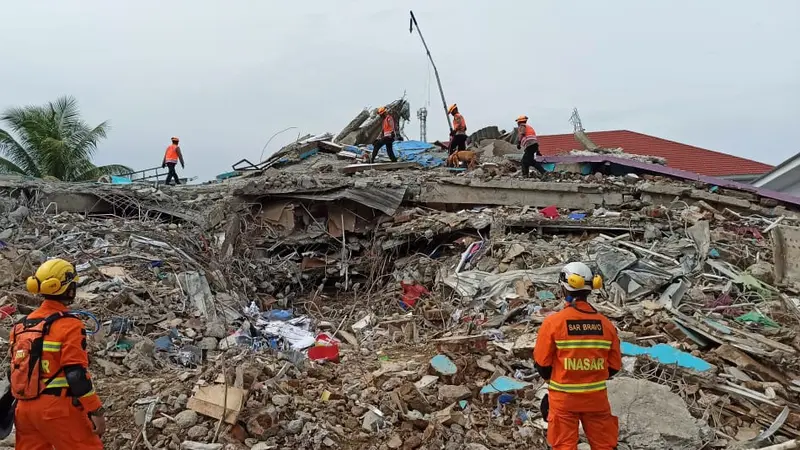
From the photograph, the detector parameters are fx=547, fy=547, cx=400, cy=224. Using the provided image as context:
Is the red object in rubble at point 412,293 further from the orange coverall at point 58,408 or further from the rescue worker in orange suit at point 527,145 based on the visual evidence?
the orange coverall at point 58,408

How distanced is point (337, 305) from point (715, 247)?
217 inches

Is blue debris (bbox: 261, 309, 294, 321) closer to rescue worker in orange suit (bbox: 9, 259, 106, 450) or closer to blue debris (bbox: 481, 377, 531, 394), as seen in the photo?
blue debris (bbox: 481, 377, 531, 394)

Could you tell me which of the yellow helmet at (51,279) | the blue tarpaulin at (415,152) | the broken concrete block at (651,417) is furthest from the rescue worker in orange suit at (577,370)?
the blue tarpaulin at (415,152)

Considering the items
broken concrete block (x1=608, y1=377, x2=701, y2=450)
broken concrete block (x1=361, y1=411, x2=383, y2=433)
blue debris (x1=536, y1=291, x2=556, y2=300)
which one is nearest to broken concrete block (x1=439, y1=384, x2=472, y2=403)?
broken concrete block (x1=361, y1=411, x2=383, y2=433)

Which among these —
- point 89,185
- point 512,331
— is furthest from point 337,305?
point 89,185

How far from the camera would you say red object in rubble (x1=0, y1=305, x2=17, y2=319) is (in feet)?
18.1

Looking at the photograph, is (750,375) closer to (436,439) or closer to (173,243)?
(436,439)

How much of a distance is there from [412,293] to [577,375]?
4.73 m

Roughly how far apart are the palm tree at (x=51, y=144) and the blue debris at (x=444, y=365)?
1546 cm

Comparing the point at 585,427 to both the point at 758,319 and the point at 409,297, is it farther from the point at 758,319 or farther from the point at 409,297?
the point at 409,297

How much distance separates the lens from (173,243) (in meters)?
8.12

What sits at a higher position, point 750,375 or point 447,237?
point 447,237

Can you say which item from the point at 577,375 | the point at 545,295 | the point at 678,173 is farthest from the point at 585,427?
the point at 678,173

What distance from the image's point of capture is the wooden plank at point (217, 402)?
12.9 ft
